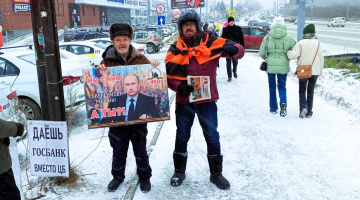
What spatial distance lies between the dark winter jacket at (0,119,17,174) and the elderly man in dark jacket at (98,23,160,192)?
108cm

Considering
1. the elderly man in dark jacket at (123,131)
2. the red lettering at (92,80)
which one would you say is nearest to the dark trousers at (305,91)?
the elderly man in dark jacket at (123,131)

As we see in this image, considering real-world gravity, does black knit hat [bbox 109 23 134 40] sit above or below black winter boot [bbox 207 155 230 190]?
above

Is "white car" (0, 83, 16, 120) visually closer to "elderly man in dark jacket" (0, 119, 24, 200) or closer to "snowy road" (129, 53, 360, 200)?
"elderly man in dark jacket" (0, 119, 24, 200)

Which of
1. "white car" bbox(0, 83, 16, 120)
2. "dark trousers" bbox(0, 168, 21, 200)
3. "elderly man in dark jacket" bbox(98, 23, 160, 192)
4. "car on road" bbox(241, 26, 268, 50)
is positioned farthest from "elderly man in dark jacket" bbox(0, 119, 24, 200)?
"car on road" bbox(241, 26, 268, 50)

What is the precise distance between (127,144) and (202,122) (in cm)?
88

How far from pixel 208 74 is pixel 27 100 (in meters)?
3.85

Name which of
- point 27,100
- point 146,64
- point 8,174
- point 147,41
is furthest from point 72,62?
point 147,41

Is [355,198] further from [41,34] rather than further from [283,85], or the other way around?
[41,34]

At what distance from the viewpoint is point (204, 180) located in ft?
13.1

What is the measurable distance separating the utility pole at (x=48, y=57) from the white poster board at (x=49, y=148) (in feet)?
0.76

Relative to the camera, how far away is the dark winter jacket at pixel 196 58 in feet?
11.6

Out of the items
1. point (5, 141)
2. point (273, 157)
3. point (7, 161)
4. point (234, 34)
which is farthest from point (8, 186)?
point (234, 34)

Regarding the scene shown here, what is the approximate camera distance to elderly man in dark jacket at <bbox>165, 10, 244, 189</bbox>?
11.6 ft

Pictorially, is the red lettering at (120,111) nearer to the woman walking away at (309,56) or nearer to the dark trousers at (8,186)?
the dark trousers at (8,186)
